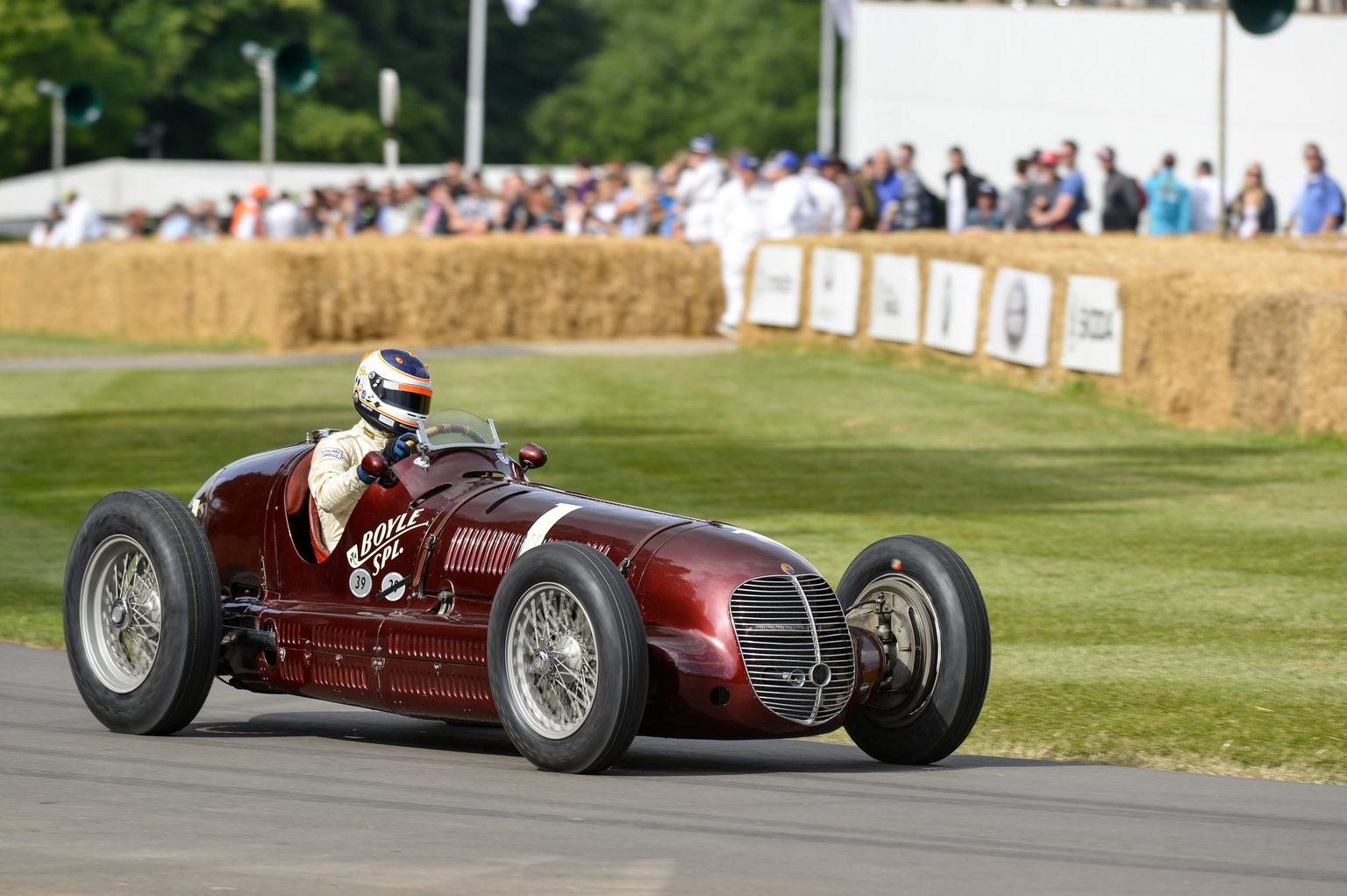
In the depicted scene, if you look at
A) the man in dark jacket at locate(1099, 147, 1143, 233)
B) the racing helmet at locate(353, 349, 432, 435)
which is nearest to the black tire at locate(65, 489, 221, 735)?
the racing helmet at locate(353, 349, 432, 435)

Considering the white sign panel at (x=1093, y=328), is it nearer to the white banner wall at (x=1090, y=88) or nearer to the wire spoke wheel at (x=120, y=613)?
the wire spoke wheel at (x=120, y=613)

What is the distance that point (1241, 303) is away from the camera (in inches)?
653

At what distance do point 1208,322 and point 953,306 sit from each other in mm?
4612

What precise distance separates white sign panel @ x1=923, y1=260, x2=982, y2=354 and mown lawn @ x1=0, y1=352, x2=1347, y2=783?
0.55 m

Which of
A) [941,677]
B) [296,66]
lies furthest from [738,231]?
[941,677]

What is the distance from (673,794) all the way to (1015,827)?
3.45 feet

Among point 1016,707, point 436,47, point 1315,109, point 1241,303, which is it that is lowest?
point 1016,707

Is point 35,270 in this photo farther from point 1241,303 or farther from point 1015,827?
point 1015,827

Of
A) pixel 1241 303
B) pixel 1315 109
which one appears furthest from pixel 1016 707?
pixel 1315 109

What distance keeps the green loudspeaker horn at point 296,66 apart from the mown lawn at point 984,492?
8008mm

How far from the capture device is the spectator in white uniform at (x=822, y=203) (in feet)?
80.7

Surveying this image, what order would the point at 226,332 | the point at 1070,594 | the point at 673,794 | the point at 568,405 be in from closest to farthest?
1. the point at 673,794
2. the point at 1070,594
3. the point at 568,405
4. the point at 226,332

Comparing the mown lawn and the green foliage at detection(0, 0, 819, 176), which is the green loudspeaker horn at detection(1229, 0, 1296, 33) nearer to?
the mown lawn

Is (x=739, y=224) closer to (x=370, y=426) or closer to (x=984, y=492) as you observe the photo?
(x=984, y=492)
